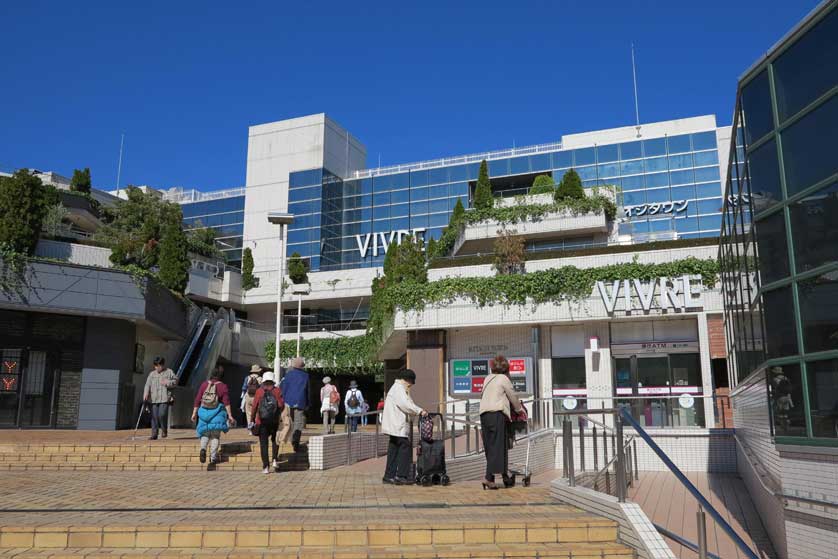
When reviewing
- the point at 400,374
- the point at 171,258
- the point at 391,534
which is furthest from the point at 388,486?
the point at 171,258

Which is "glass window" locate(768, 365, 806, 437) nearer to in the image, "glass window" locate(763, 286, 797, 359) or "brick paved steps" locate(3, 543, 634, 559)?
"glass window" locate(763, 286, 797, 359)

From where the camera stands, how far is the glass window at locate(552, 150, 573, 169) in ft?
160

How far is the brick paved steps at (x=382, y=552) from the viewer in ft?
18.5

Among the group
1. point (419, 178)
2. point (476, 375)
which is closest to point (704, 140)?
point (419, 178)

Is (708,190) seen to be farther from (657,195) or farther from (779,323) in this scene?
(779,323)

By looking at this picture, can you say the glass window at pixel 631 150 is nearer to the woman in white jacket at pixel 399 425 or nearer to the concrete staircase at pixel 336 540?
the woman in white jacket at pixel 399 425

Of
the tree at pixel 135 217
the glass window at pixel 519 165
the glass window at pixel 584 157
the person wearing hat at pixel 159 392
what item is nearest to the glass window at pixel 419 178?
the glass window at pixel 519 165

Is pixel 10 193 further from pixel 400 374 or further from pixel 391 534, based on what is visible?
pixel 391 534

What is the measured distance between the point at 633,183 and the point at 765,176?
42046 millimetres

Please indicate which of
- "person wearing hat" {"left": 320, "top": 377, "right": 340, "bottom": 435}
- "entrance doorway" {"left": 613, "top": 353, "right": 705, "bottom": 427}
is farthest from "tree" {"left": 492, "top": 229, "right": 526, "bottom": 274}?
"person wearing hat" {"left": 320, "top": 377, "right": 340, "bottom": 435}

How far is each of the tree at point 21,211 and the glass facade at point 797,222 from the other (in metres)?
20.1

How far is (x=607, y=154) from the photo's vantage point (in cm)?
4875

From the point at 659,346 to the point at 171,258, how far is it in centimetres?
1791

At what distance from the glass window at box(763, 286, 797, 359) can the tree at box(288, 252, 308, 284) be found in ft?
127
